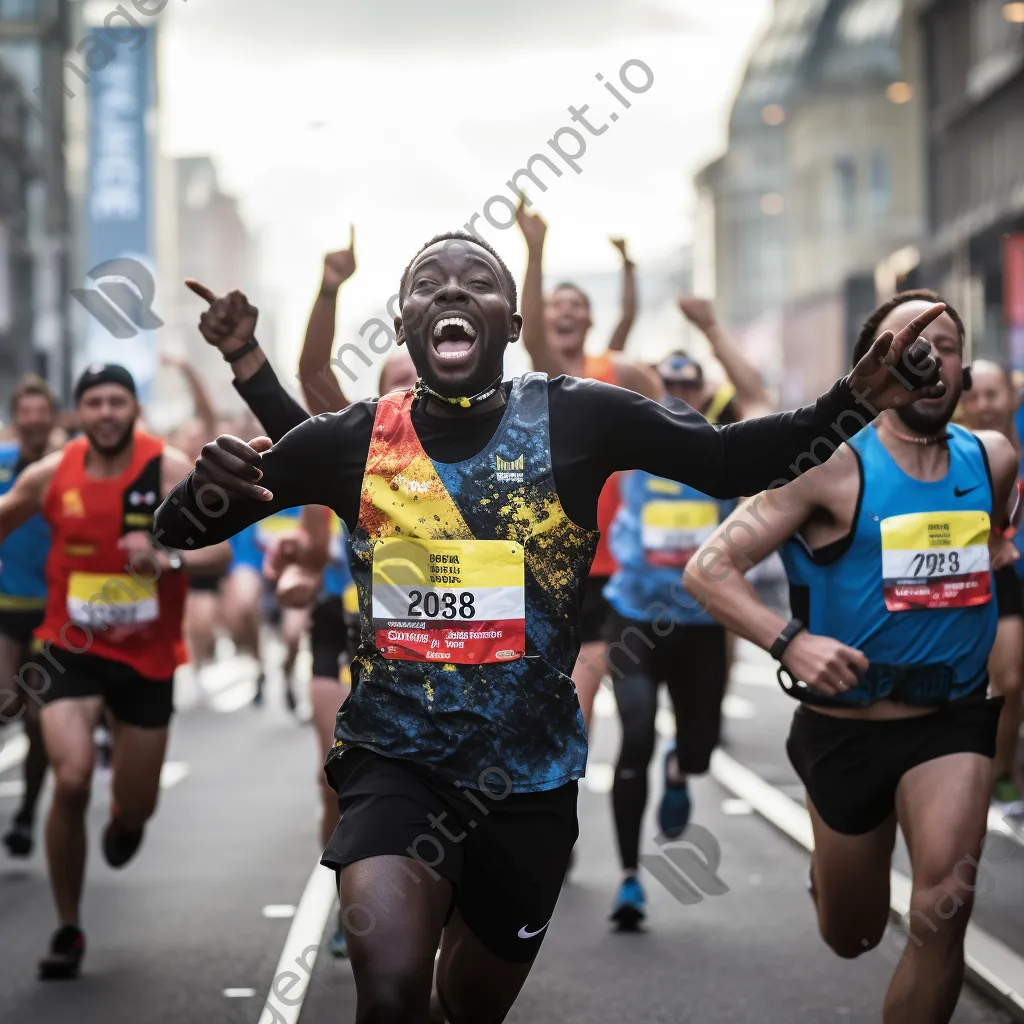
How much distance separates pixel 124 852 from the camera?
7.32 meters

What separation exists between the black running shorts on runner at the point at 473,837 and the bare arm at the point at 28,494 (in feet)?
11.3

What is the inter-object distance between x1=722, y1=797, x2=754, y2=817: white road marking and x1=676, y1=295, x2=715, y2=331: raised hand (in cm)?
294

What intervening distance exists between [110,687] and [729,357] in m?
2.88

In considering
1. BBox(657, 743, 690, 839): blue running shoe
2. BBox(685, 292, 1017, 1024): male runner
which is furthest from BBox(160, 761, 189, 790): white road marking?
BBox(685, 292, 1017, 1024): male runner

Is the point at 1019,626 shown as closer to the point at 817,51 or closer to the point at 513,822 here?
the point at 513,822

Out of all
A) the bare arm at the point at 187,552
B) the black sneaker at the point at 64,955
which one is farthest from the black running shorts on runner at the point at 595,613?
the black sneaker at the point at 64,955

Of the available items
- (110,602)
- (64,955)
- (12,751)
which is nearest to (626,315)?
(110,602)

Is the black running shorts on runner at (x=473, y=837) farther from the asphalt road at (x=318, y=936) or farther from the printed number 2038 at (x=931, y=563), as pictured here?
the asphalt road at (x=318, y=936)

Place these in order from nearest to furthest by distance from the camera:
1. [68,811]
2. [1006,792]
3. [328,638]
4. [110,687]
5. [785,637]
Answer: [785,637], [68,811], [110,687], [328,638], [1006,792]

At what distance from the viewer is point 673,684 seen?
26.3ft

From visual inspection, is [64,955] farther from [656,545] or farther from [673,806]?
[656,545]

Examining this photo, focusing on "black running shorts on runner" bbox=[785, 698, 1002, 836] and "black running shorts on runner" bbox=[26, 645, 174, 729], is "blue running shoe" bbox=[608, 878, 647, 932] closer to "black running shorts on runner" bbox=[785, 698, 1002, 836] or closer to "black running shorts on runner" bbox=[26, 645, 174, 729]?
"black running shorts on runner" bbox=[26, 645, 174, 729]

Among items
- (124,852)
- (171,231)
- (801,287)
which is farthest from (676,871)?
(171,231)

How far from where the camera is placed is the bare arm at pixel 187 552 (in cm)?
696
